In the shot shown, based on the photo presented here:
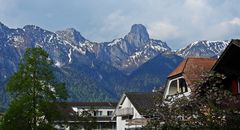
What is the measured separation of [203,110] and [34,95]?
1859 cm

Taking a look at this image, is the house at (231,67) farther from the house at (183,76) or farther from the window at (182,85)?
the window at (182,85)

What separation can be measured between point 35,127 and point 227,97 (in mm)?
18568

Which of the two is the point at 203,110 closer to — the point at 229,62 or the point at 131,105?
the point at 229,62

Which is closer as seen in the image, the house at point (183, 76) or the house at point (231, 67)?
the house at point (231, 67)

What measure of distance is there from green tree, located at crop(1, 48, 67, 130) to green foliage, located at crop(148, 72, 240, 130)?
49.9ft

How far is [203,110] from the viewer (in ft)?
84.6

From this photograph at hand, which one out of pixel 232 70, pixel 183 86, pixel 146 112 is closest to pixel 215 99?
pixel 146 112

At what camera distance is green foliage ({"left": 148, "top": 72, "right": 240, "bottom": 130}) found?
25.1m

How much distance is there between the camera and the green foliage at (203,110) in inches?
989

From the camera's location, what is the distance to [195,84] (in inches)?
1070

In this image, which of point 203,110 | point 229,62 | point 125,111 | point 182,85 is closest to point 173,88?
point 182,85

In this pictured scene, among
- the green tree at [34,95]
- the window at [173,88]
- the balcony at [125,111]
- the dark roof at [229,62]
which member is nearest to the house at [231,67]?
the dark roof at [229,62]

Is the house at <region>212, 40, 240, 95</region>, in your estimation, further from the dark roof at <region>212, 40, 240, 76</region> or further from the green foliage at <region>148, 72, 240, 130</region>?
the green foliage at <region>148, 72, 240, 130</region>

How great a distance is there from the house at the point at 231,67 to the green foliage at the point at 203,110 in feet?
20.3
